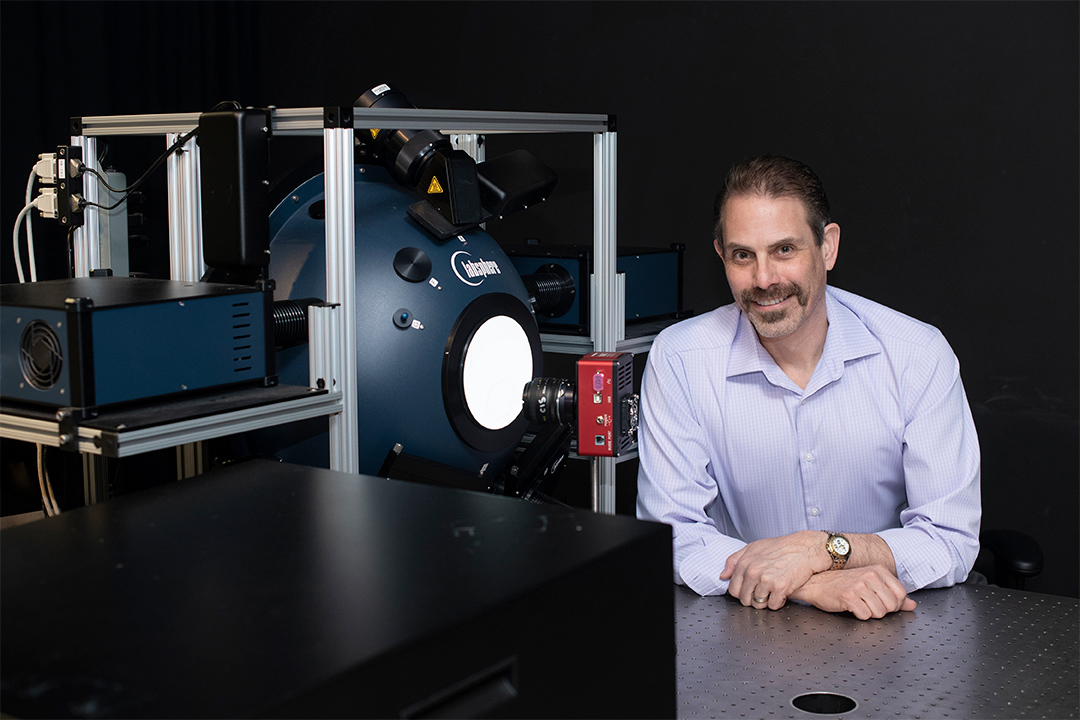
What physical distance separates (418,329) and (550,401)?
36 centimetres

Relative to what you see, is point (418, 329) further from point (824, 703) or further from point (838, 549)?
point (824, 703)

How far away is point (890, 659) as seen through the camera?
1.18m

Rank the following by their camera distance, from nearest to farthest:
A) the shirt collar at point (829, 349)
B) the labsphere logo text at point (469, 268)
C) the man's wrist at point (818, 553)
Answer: the man's wrist at point (818, 553) → the shirt collar at point (829, 349) → the labsphere logo text at point (469, 268)

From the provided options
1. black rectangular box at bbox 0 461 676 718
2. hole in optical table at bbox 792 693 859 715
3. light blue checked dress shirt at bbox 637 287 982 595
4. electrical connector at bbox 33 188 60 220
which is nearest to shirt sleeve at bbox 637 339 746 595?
light blue checked dress shirt at bbox 637 287 982 595

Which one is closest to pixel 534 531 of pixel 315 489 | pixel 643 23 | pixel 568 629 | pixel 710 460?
pixel 568 629

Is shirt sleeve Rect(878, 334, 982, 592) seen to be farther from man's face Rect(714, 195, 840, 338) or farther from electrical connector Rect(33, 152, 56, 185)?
electrical connector Rect(33, 152, 56, 185)

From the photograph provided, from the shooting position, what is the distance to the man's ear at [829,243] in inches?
73.6

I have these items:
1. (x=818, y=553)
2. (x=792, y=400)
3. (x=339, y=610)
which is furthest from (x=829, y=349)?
(x=339, y=610)

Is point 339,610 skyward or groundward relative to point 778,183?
groundward

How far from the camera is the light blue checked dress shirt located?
171cm

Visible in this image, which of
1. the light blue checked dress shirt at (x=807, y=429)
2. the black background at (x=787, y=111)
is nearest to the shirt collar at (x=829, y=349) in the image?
the light blue checked dress shirt at (x=807, y=429)

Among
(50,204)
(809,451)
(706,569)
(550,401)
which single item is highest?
(50,204)

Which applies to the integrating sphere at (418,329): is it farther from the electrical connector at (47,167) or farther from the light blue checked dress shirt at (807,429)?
the electrical connector at (47,167)

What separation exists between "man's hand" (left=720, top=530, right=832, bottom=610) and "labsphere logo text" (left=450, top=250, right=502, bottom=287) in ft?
2.61
